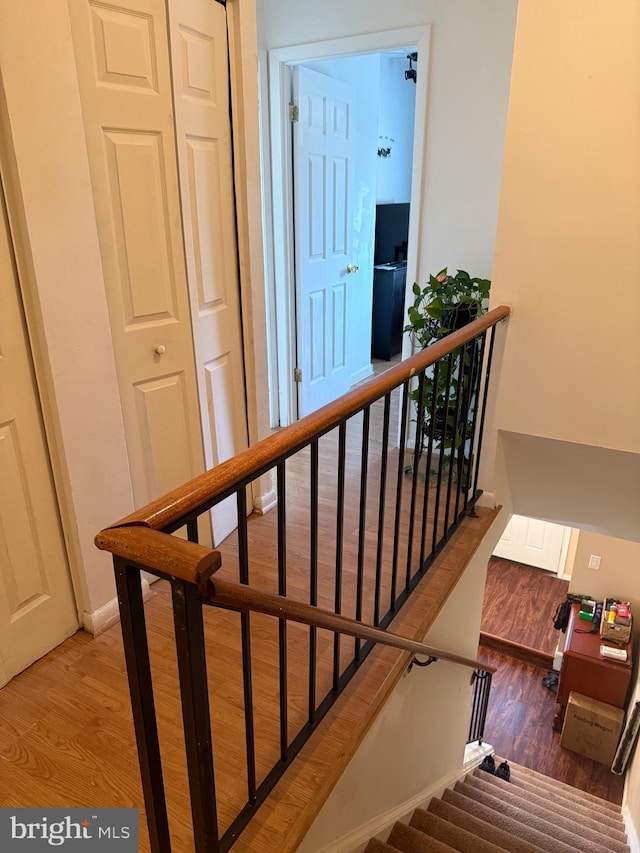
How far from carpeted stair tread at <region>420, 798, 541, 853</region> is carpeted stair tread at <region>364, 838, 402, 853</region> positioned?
Result: 473 millimetres

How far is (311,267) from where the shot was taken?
356 centimetres

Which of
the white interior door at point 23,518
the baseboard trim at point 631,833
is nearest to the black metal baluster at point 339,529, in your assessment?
the white interior door at point 23,518

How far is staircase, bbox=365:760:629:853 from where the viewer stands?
215 centimetres

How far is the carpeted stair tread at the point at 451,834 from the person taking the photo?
2180mm

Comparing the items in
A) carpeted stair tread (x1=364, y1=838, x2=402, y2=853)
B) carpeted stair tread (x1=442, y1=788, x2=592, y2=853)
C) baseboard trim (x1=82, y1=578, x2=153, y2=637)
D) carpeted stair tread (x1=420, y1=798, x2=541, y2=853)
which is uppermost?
baseboard trim (x1=82, y1=578, x2=153, y2=637)

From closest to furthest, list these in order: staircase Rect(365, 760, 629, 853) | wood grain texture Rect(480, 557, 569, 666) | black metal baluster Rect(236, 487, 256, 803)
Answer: black metal baluster Rect(236, 487, 256, 803) < staircase Rect(365, 760, 629, 853) < wood grain texture Rect(480, 557, 569, 666)

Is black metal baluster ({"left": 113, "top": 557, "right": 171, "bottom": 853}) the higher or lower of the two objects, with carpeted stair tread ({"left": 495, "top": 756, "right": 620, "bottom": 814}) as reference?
higher

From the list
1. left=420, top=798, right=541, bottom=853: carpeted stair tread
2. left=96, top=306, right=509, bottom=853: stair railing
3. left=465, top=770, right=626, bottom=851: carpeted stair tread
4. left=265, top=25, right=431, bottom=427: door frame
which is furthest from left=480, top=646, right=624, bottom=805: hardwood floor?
left=265, top=25, right=431, bottom=427: door frame

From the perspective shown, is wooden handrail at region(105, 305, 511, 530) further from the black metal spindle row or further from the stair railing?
the black metal spindle row

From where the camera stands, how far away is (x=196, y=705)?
850mm

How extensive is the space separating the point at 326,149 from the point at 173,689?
3.16 meters

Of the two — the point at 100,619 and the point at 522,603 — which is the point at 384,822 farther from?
the point at 522,603

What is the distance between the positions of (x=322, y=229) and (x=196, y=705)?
10.6 feet

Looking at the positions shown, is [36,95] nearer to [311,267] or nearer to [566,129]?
[566,129]
